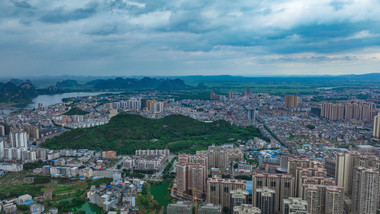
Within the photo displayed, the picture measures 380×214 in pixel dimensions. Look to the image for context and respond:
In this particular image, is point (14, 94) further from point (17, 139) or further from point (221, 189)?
point (221, 189)

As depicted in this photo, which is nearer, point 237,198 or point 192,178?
point 237,198

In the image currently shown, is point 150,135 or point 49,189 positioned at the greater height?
point 150,135

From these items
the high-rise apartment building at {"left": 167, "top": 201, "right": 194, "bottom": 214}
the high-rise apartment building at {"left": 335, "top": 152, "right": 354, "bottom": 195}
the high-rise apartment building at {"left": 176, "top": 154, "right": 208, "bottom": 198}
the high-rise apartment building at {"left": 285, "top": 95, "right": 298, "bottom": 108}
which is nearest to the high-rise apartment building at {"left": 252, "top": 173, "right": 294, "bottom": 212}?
the high-rise apartment building at {"left": 176, "top": 154, "right": 208, "bottom": 198}

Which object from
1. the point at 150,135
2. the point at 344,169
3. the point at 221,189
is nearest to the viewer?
the point at 221,189

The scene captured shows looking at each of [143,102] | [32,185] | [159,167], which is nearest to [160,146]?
[159,167]

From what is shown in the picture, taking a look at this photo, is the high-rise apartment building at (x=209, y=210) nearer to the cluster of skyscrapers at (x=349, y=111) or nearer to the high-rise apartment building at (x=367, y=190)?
the high-rise apartment building at (x=367, y=190)

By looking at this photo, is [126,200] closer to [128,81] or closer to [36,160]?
[36,160]

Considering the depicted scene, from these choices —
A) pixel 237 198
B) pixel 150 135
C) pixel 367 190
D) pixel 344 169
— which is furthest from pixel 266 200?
pixel 150 135

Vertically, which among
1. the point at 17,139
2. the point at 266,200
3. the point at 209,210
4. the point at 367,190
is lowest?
the point at 209,210
